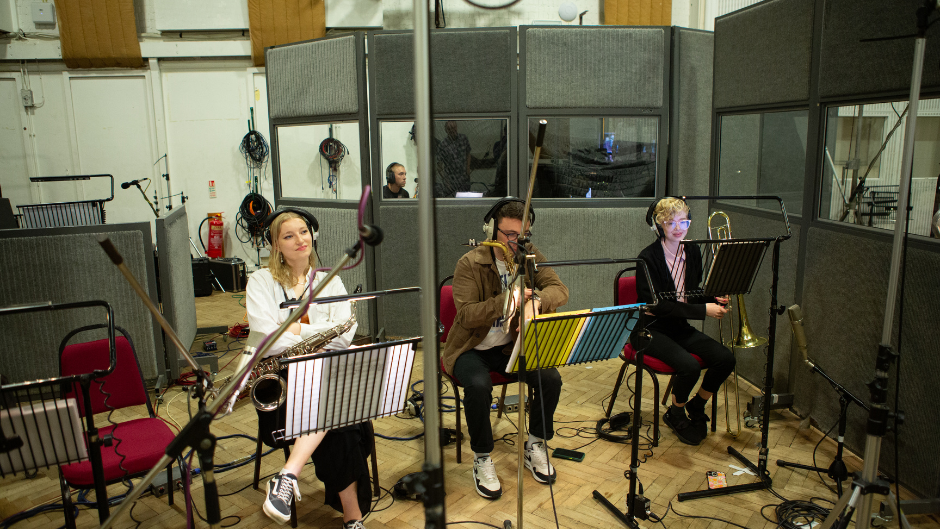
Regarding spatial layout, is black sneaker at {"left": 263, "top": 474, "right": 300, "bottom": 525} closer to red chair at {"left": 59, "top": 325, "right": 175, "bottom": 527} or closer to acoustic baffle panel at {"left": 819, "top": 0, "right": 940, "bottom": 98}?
red chair at {"left": 59, "top": 325, "right": 175, "bottom": 527}

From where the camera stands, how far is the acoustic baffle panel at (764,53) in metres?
3.32

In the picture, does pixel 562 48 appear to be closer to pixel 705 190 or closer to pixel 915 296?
pixel 705 190

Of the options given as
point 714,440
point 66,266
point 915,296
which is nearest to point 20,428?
point 66,266

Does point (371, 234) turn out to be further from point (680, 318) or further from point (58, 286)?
point (58, 286)

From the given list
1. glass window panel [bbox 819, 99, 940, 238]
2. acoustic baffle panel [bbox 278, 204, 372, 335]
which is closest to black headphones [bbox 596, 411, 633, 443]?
glass window panel [bbox 819, 99, 940, 238]

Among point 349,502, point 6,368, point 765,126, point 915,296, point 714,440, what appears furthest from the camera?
point 765,126

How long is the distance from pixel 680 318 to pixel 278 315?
2105 millimetres

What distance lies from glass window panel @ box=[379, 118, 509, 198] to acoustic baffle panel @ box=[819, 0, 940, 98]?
219cm

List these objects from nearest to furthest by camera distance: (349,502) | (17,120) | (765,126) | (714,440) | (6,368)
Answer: (349,502)
(714,440)
(6,368)
(765,126)
(17,120)

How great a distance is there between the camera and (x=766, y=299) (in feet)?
12.1

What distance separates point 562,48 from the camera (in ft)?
14.6

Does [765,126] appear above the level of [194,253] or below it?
above

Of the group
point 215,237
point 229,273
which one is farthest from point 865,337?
point 215,237

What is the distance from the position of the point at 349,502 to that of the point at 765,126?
3533 millimetres
